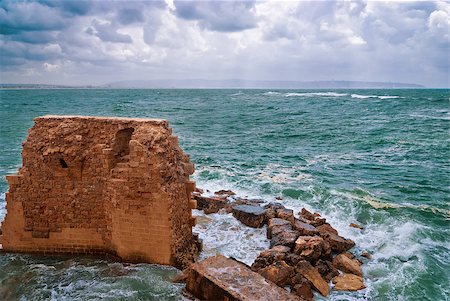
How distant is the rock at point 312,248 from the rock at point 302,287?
1.22 m

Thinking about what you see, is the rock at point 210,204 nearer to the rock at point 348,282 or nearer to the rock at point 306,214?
the rock at point 306,214

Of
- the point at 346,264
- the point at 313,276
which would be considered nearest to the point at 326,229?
the point at 346,264

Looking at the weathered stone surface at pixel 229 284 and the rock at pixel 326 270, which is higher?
the weathered stone surface at pixel 229 284

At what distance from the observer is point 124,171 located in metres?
9.16

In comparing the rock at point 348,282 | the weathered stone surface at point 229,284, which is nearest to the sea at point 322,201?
the rock at point 348,282

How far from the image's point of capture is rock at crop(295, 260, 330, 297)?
9.57 meters

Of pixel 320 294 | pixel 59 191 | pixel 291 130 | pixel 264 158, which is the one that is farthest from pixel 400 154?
pixel 59 191

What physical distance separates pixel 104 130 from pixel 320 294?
6.94m

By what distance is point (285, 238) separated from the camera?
11578mm

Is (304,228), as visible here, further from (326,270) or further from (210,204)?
(210,204)

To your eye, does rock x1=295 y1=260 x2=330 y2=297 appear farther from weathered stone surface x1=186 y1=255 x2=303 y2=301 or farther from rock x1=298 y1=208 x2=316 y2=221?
rock x1=298 y1=208 x2=316 y2=221

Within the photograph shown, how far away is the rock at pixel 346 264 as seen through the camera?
10.6 m

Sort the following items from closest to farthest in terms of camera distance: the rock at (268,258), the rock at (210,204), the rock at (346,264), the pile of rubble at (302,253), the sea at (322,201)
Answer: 1. the sea at (322,201)
2. the pile of rubble at (302,253)
3. the rock at (268,258)
4. the rock at (346,264)
5. the rock at (210,204)

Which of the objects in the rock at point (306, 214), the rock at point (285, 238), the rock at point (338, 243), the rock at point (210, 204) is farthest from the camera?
the rock at point (210, 204)
